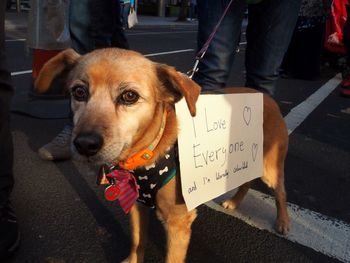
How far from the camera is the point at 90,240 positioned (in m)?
2.29

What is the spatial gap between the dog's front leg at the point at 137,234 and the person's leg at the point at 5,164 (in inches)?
25.8

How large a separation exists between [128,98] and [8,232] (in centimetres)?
105

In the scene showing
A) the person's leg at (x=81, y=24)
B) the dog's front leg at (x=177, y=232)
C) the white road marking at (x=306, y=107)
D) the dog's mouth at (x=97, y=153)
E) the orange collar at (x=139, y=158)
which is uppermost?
the person's leg at (x=81, y=24)

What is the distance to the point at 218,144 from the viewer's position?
7.37ft

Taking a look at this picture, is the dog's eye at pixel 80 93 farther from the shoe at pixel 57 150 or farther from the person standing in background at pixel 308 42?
the person standing in background at pixel 308 42

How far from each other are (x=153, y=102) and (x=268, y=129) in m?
0.96

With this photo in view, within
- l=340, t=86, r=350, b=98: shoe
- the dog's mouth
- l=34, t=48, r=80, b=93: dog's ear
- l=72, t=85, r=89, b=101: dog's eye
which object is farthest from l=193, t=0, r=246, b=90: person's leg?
l=340, t=86, r=350, b=98: shoe

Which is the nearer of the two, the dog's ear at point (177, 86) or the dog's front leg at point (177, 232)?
the dog's ear at point (177, 86)

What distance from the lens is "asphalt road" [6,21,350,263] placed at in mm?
2250

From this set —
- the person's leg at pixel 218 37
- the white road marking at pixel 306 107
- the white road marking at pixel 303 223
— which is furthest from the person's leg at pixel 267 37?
the white road marking at pixel 306 107

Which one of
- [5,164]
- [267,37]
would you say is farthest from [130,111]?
[267,37]

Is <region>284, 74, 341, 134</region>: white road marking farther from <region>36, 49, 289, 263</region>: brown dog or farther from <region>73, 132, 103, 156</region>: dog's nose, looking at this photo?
<region>73, 132, 103, 156</region>: dog's nose

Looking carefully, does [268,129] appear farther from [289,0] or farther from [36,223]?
[36,223]

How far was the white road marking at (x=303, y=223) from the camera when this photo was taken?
94.6 inches
